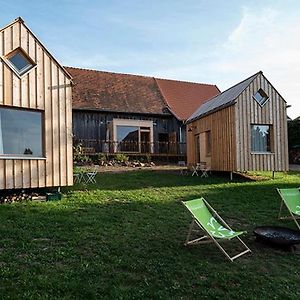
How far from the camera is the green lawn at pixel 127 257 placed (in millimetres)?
4098

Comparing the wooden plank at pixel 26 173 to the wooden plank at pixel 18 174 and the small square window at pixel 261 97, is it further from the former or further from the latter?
the small square window at pixel 261 97

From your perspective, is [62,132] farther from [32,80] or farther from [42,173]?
[32,80]

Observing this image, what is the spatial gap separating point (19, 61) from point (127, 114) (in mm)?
14693

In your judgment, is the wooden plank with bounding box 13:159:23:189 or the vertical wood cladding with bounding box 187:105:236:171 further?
the vertical wood cladding with bounding box 187:105:236:171

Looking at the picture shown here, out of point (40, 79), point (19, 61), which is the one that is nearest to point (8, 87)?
point (19, 61)

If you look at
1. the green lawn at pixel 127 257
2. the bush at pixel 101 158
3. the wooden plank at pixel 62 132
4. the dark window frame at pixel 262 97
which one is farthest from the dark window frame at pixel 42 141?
the bush at pixel 101 158

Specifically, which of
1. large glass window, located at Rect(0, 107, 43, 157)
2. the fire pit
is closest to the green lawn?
the fire pit

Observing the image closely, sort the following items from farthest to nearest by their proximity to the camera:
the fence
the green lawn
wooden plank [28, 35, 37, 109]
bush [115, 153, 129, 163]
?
the fence, bush [115, 153, 129, 163], wooden plank [28, 35, 37, 109], the green lawn

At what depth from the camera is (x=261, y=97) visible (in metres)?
15.7

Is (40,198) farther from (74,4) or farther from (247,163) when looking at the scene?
(247,163)

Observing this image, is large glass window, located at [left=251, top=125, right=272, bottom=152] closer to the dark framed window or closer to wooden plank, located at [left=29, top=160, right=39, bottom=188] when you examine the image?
the dark framed window

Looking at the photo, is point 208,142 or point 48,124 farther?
point 208,142

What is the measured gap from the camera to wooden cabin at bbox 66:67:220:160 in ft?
76.0

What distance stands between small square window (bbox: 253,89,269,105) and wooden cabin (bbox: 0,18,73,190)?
9.03 metres
